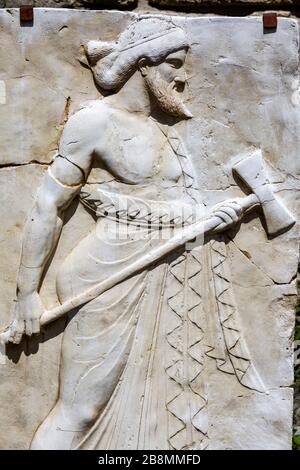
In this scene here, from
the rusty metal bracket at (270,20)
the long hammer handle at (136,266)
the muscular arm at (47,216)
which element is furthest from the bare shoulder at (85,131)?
the rusty metal bracket at (270,20)

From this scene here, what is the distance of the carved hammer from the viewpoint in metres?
3.33

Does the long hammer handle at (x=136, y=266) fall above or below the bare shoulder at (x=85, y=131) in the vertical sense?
below

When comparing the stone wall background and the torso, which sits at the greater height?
the stone wall background

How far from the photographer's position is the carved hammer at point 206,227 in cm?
333

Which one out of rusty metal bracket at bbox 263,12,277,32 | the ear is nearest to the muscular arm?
the ear

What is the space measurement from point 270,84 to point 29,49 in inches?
36.1

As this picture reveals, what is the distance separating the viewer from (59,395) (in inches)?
133

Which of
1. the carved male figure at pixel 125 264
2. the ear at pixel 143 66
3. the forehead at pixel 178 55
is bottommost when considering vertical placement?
the carved male figure at pixel 125 264

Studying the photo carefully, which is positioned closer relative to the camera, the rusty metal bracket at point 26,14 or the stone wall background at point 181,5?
the rusty metal bracket at point 26,14

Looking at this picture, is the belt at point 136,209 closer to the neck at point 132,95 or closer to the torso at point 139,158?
the torso at point 139,158

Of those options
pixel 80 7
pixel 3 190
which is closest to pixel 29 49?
pixel 80 7

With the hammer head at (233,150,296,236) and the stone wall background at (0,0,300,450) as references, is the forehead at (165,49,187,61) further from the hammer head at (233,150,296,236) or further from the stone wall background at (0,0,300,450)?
the hammer head at (233,150,296,236)

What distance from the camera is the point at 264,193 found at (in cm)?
338
